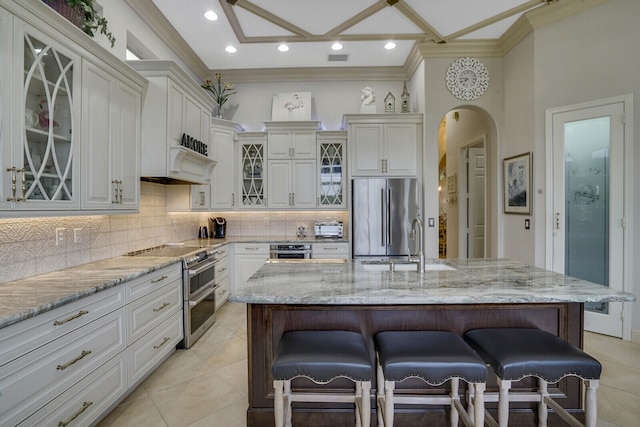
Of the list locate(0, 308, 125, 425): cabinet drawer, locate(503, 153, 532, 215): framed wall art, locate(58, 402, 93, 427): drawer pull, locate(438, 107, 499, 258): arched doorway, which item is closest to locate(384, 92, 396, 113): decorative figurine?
locate(438, 107, 499, 258): arched doorway

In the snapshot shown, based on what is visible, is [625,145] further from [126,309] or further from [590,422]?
[126,309]

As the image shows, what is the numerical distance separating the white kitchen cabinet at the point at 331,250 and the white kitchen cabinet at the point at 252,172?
3.46 ft

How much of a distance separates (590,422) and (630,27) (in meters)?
3.63

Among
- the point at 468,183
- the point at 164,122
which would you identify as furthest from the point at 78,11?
the point at 468,183

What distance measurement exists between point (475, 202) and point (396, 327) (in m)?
4.11

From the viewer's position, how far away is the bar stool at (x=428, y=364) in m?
1.44

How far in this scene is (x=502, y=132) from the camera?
165 inches

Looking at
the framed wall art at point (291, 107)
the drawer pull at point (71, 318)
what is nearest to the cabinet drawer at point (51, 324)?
the drawer pull at point (71, 318)

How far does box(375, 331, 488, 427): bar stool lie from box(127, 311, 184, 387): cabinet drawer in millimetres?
1744

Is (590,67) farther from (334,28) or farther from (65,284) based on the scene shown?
(65,284)

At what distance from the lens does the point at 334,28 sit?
12.2 feet

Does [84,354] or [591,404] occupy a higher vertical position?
[84,354]

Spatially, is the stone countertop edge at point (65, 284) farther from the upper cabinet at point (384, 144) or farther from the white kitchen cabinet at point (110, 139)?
the upper cabinet at point (384, 144)

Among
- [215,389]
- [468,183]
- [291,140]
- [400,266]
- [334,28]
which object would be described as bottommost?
[215,389]
